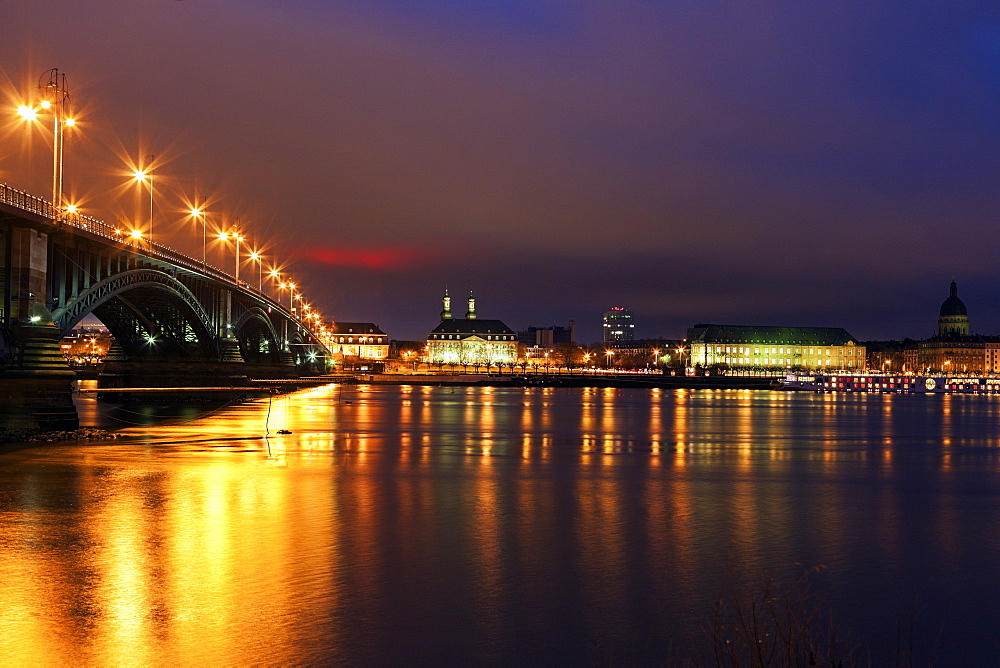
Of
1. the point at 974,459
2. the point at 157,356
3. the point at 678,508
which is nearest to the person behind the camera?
the point at 678,508

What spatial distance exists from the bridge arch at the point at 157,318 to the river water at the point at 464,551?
2837 cm

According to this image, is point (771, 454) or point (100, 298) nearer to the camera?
point (771, 454)

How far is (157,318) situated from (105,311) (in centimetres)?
471

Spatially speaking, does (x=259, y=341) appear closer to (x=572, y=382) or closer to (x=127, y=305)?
(x=127, y=305)

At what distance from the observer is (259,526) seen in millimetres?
21250

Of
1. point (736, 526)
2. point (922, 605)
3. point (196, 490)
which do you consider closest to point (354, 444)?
point (196, 490)

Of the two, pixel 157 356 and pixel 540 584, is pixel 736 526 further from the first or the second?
pixel 157 356

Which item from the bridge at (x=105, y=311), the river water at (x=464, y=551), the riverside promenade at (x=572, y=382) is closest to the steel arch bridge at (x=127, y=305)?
the bridge at (x=105, y=311)

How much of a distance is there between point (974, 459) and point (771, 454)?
28.3 feet

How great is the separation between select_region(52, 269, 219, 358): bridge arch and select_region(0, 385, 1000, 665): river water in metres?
28.4

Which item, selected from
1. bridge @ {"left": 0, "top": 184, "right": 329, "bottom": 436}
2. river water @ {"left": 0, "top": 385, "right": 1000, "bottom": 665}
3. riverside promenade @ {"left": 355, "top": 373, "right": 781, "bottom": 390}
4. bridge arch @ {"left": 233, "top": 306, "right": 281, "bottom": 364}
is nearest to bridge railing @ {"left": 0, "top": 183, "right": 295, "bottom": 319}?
bridge @ {"left": 0, "top": 184, "right": 329, "bottom": 436}

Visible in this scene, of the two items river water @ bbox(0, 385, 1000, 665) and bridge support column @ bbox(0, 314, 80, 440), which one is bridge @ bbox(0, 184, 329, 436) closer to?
bridge support column @ bbox(0, 314, 80, 440)

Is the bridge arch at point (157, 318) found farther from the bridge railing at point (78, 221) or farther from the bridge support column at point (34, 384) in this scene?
the bridge support column at point (34, 384)

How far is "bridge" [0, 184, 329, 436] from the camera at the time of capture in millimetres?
39938
